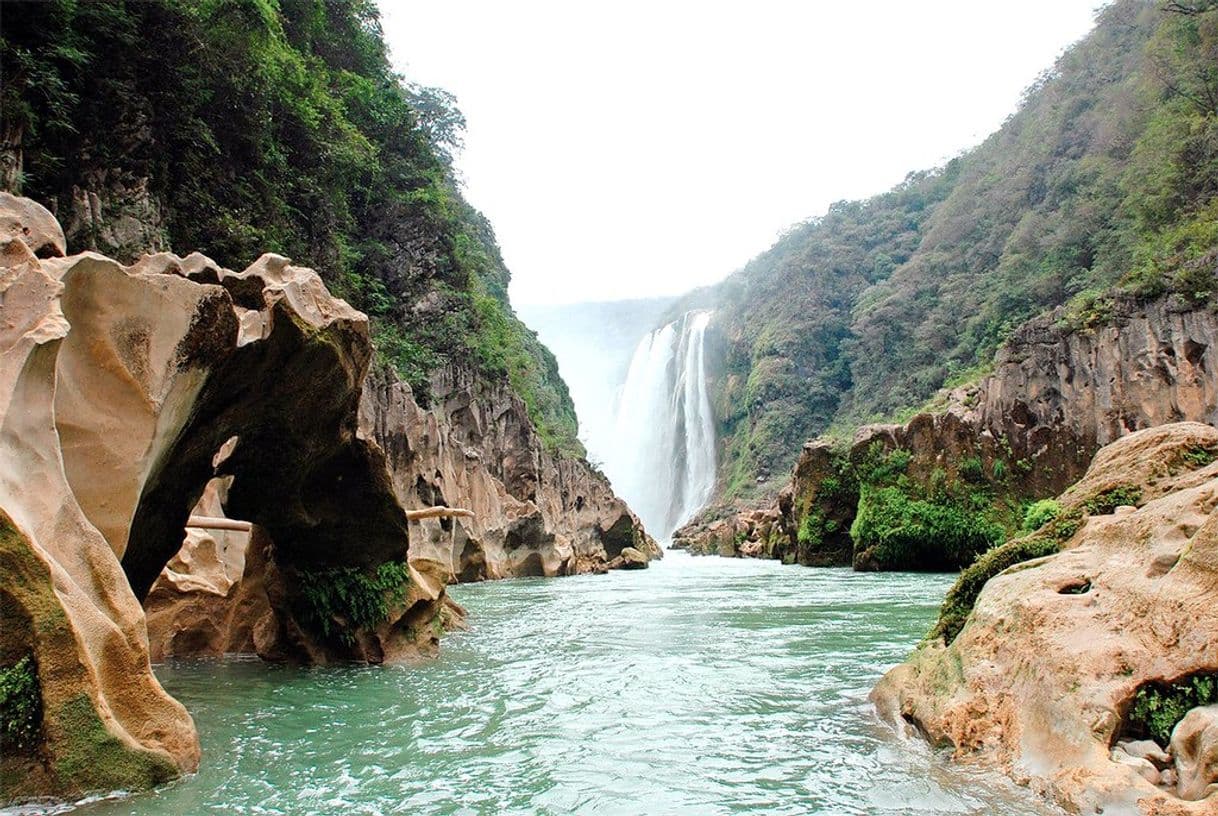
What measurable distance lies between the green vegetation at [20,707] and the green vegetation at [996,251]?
22.5 metres

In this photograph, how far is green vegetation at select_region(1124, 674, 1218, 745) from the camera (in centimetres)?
360

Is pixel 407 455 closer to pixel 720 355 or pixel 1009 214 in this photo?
pixel 1009 214

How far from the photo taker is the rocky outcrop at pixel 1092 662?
3.50 metres

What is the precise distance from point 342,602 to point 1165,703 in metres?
7.24

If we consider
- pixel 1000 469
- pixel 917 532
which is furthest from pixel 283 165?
pixel 1000 469

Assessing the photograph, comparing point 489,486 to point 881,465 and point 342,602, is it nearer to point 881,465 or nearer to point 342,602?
point 881,465

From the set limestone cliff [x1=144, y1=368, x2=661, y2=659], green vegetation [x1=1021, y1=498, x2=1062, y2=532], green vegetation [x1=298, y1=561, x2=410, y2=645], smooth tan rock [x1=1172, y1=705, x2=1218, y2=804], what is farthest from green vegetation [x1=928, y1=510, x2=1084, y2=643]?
limestone cliff [x1=144, y1=368, x2=661, y2=659]

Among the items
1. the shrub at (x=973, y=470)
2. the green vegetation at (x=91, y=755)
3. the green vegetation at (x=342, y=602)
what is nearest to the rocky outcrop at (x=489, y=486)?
the green vegetation at (x=342, y=602)

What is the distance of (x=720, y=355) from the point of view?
7275 centimetres

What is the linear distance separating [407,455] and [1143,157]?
32368 millimetres

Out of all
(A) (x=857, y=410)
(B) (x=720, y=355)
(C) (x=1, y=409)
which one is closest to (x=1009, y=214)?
(A) (x=857, y=410)

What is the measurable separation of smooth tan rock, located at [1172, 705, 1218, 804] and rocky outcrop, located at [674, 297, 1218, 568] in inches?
691

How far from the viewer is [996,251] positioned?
50188 millimetres

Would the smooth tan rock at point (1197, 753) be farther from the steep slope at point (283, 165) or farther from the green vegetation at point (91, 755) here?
the steep slope at point (283, 165)
